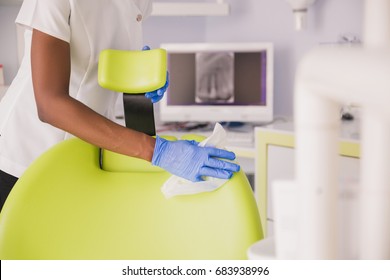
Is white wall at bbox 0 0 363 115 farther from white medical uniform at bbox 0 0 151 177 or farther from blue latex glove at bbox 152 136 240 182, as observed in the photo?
blue latex glove at bbox 152 136 240 182

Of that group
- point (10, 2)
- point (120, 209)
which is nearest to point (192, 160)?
point (120, 209)

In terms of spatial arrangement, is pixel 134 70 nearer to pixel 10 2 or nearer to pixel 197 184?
pixel 197 184

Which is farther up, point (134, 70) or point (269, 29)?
point (269, 29)

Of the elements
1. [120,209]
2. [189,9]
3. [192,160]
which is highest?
[189,9]

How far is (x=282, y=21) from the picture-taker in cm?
311

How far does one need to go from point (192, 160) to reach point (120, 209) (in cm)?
19

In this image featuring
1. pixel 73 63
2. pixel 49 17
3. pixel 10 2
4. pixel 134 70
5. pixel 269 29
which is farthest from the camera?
pixel 269 29

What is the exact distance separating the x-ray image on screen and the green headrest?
1844 mm

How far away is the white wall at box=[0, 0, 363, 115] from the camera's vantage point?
295 cm

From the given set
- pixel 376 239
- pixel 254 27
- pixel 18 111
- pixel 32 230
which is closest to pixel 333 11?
pixel 254 27

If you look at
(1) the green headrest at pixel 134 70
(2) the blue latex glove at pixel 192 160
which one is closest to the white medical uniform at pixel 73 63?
(1) the green headrest at pixel 134 70

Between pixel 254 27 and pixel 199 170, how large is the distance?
2173 mm

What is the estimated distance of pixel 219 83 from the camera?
3.01m

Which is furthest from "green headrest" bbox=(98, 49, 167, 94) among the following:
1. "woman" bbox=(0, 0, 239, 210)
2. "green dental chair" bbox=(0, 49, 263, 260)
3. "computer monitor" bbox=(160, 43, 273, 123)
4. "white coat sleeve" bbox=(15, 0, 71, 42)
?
"computer monitor" bbox=(160, 43, 273, 123)
